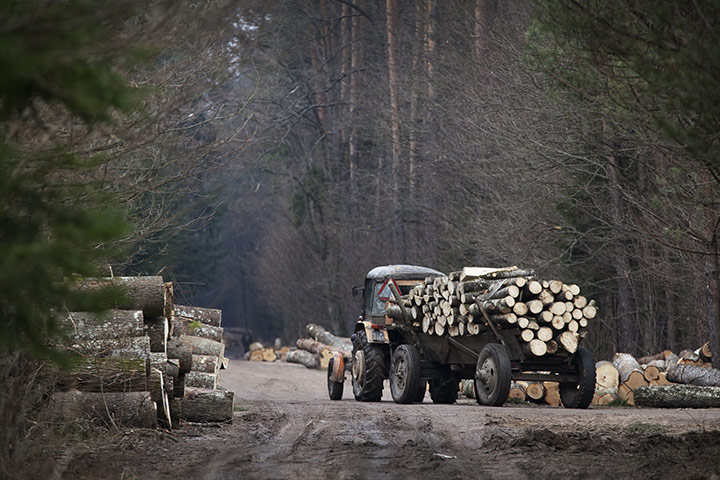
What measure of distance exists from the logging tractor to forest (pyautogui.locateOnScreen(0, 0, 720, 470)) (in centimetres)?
199

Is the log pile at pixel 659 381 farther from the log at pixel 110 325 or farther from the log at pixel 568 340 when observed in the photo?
the log at pixel 110 325

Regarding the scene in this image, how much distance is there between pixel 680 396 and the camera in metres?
14.5

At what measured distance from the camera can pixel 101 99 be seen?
454 cm

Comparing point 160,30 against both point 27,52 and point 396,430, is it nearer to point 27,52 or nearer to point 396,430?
point 27,52

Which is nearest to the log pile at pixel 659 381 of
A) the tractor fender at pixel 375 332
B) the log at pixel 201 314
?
the tractor fender at pixel 375 332

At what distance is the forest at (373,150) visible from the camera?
486 centimetres

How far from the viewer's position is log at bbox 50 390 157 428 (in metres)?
9.17

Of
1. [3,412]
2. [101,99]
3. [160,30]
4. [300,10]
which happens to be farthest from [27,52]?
[300,10]

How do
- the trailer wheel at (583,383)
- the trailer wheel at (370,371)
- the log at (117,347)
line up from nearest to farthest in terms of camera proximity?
the log at (117,347), the trailer wheel at (583,383), the trailer wheel at (370,371)

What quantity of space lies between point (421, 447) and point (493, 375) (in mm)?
4554

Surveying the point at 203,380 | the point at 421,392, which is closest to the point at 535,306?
the point at 421,392

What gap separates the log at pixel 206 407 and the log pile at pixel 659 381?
7007mm

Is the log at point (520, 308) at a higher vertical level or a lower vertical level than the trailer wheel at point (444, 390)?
higher

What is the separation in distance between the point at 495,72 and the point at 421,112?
10.4m
